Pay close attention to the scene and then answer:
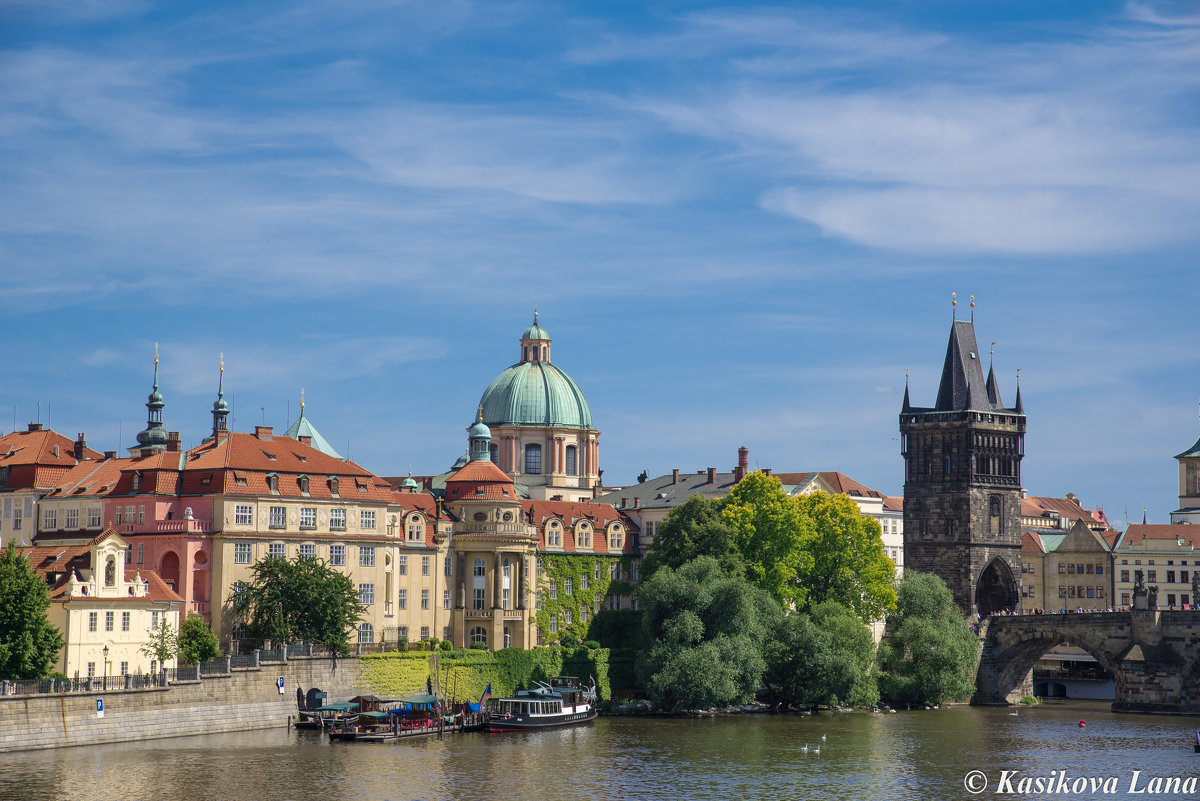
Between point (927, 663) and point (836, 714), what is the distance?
41.2 ft

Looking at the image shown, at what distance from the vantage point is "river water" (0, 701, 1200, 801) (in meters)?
91.1

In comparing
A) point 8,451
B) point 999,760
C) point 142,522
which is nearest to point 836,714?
point 999,760

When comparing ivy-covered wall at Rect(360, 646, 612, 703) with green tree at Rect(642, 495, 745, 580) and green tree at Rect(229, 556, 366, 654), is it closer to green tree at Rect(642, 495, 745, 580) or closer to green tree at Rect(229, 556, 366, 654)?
green tree at Rect(229, 556, 366, 654)

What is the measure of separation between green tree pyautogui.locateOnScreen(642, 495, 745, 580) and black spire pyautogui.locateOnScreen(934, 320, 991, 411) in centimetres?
4292

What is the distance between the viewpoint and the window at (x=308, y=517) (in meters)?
131

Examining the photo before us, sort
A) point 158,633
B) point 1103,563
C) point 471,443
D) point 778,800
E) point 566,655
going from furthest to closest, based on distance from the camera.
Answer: point 1103,563, point 471,443, point 566,655, point 158,633, point 778,800

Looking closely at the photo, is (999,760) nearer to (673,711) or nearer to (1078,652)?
(673,711)

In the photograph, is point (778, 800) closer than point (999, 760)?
Yes

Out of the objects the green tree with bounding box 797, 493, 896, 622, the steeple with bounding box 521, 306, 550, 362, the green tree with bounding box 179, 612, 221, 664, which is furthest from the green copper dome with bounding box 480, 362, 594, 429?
the green tree with bounding box 179, 612, 221, 664

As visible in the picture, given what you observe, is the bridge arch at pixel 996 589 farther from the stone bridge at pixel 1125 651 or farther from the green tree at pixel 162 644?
the green tree at pixel 162 644

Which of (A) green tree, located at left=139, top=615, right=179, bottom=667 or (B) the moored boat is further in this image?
(B) the moored boat

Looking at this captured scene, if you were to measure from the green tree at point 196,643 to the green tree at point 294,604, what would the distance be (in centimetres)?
552

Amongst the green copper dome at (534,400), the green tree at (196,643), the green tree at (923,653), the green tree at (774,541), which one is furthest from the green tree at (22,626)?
the green copper dome at (534,400)

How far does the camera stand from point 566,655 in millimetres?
137500
